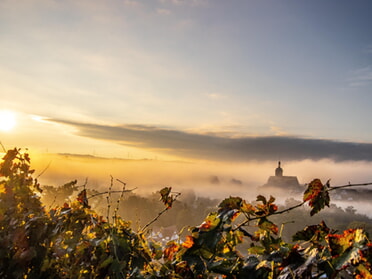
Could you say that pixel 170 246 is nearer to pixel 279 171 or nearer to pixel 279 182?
pixel 279 182

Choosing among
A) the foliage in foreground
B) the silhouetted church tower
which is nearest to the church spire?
the silhouetted church tower

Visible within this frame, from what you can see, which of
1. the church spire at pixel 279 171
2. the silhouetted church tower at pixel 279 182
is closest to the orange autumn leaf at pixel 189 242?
the silhouetted church tower at pixel 279 182

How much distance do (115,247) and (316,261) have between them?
1149mm

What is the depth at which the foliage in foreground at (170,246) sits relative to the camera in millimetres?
1361

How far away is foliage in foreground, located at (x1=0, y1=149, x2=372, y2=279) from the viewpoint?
136 centimetres

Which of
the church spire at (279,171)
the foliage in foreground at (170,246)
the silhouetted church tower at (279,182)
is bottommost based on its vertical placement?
the silhouetted church tower at (279,182)

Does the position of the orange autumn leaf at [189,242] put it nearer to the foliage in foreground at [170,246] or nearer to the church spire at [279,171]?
the foliage in foreground at [170,246]

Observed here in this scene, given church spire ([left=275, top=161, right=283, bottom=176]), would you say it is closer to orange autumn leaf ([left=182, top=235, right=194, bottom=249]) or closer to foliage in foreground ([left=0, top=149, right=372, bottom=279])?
foliage in foreground ([left=0, top=149, right=372, bottom=279])

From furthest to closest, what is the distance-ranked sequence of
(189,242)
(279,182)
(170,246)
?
(279,182)
(170,246)
(189,242)

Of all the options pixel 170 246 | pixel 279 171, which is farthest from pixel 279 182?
pixel 170 246

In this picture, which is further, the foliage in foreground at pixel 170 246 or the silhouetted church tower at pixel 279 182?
the silhouetted church tower at pixel 279 182

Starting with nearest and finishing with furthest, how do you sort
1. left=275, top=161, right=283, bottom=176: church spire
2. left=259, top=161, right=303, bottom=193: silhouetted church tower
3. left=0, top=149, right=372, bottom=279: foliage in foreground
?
left=0, top=149, right=372, bottom=279: foliage in foreground, left=259, top=161, right=303, bottom=193: silhouetted church tower, left=275, top=161, right=283, bottom=176: church spire

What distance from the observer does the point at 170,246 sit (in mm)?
2027

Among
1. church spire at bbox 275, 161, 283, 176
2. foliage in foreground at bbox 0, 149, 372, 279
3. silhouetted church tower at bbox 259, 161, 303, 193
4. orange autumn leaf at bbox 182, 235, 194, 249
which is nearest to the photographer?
foliage in foreground at bbox 0, 149, 372, 279
